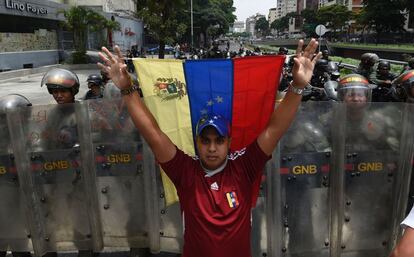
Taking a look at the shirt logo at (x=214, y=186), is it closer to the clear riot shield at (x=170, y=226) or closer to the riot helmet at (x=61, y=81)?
the clear riot shield at (x=170, y=226)

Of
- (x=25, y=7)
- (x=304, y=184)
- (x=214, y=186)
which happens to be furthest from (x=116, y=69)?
(x=25, y=7)

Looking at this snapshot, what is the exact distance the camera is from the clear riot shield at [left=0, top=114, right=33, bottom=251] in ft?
10.6

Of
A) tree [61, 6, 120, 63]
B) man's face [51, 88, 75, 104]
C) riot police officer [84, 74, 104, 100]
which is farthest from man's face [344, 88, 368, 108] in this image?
tree [61, 6, 120, 63]

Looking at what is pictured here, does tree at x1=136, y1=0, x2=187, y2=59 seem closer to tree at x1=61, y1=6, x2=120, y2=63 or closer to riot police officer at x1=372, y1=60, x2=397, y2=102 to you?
tree at x1=61, y1=6, x2=120, y2=63

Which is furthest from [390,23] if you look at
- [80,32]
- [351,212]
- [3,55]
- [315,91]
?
[351,212]

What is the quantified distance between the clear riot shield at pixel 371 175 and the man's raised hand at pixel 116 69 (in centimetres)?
160

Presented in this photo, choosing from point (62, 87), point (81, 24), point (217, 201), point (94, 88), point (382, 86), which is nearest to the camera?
point (217, 201)

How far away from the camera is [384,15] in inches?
1984

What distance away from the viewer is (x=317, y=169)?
307cm

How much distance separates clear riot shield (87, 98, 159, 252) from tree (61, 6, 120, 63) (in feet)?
90.0

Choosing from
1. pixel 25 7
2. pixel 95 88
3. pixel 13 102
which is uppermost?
pixel 25 7

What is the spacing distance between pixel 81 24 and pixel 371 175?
28430 mm

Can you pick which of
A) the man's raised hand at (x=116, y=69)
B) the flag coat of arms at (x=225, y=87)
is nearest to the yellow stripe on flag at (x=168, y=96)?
the flag coat of arms at (x=225, y=87)

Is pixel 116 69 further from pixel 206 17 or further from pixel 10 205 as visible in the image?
pixel 206 17
